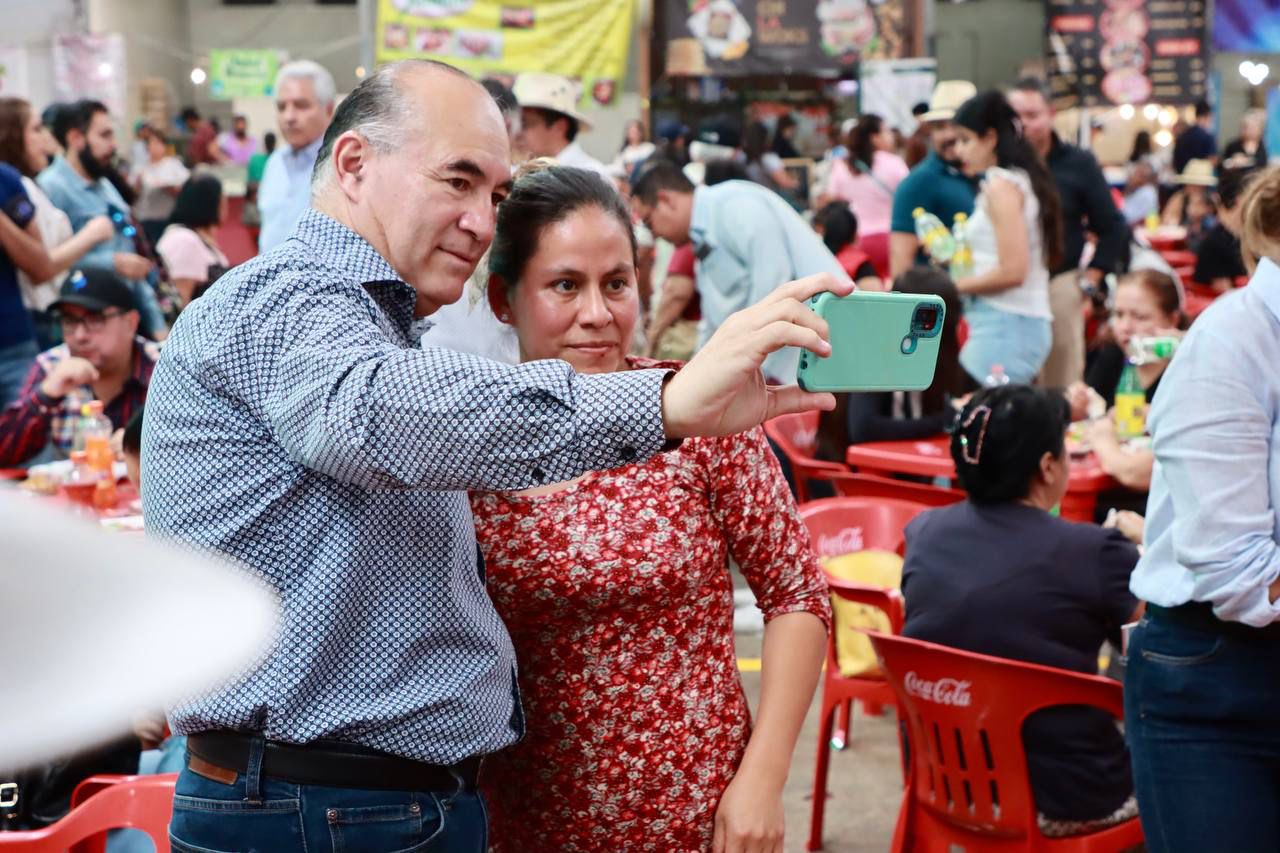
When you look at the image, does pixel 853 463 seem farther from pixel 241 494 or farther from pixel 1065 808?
pixel 241 494

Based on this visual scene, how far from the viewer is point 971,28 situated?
2414 centimetres

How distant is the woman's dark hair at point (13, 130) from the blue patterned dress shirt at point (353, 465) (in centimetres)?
562

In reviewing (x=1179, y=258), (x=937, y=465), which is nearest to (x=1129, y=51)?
(x=1179, y=258)

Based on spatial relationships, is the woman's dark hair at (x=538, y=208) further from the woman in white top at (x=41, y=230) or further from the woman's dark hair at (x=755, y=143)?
the woman's dark hair at (x=755, y=143)

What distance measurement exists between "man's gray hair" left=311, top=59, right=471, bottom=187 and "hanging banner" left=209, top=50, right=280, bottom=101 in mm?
16204

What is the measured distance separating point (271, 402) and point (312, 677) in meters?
0.28

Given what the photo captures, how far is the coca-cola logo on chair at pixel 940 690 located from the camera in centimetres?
284

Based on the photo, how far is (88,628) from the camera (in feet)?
1.58

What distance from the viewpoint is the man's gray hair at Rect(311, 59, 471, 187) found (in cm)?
146

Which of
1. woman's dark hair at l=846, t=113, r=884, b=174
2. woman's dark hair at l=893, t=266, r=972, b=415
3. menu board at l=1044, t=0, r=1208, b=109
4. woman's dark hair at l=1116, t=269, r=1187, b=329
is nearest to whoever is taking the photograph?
woman's dark hair at l=893, t=266, r=972, b=415

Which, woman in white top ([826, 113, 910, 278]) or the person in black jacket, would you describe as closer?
the person in black jacket

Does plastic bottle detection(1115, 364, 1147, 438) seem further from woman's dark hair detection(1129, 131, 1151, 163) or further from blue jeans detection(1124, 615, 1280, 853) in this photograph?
woman's dark hair detection(1129, 131, 1151, 163)

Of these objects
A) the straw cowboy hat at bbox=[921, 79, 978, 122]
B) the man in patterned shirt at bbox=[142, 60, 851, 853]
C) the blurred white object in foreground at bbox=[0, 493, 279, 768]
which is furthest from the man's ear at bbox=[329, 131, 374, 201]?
the straw cowboy hat at bbox=[921, 79, 978, 122]

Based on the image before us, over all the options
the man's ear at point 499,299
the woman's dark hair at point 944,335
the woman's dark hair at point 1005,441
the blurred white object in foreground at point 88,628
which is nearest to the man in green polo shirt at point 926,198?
the woman's dark hair at point 944,335
